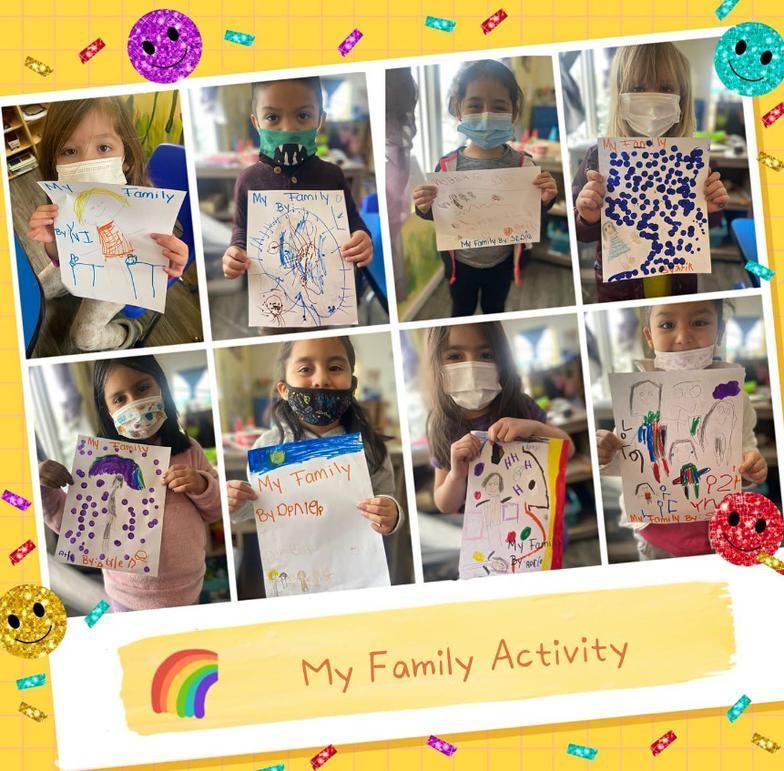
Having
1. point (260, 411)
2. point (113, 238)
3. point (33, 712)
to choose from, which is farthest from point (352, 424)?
point (33, 712)

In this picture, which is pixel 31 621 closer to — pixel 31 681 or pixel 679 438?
pixel 31 681

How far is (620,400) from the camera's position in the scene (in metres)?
1.67

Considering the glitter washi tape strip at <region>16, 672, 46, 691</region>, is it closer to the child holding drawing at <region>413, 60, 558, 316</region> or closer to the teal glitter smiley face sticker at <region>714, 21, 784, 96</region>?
the child holding drawing at <region>413, 60, 558, 316</region>

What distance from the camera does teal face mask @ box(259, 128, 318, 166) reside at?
5.34ft

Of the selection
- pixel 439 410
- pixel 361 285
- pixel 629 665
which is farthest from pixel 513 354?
pixel 629 665

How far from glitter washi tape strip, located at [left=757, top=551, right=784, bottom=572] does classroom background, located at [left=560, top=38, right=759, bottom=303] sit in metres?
0.45

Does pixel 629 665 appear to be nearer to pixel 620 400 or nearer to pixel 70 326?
pixel 620 400

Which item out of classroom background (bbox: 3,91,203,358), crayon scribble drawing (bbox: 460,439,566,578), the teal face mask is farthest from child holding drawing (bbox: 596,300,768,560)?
classroom background (bbox: 3,91,203,358)

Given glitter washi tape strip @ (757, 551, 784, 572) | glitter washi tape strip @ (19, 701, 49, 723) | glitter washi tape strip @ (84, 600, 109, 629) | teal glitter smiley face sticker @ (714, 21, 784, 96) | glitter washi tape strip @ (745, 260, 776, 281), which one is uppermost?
teal glitter smiley face sticker @ (714, 21, 784, 96)

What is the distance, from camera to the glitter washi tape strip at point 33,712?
65.1 inches

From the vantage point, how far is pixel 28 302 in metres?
1.63

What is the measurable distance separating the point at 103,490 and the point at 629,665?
92cm

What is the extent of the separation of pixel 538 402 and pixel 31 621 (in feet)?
2.99

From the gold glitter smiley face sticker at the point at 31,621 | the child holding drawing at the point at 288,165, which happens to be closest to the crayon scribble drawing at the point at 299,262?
the child holding drawing at the point at 288,165
